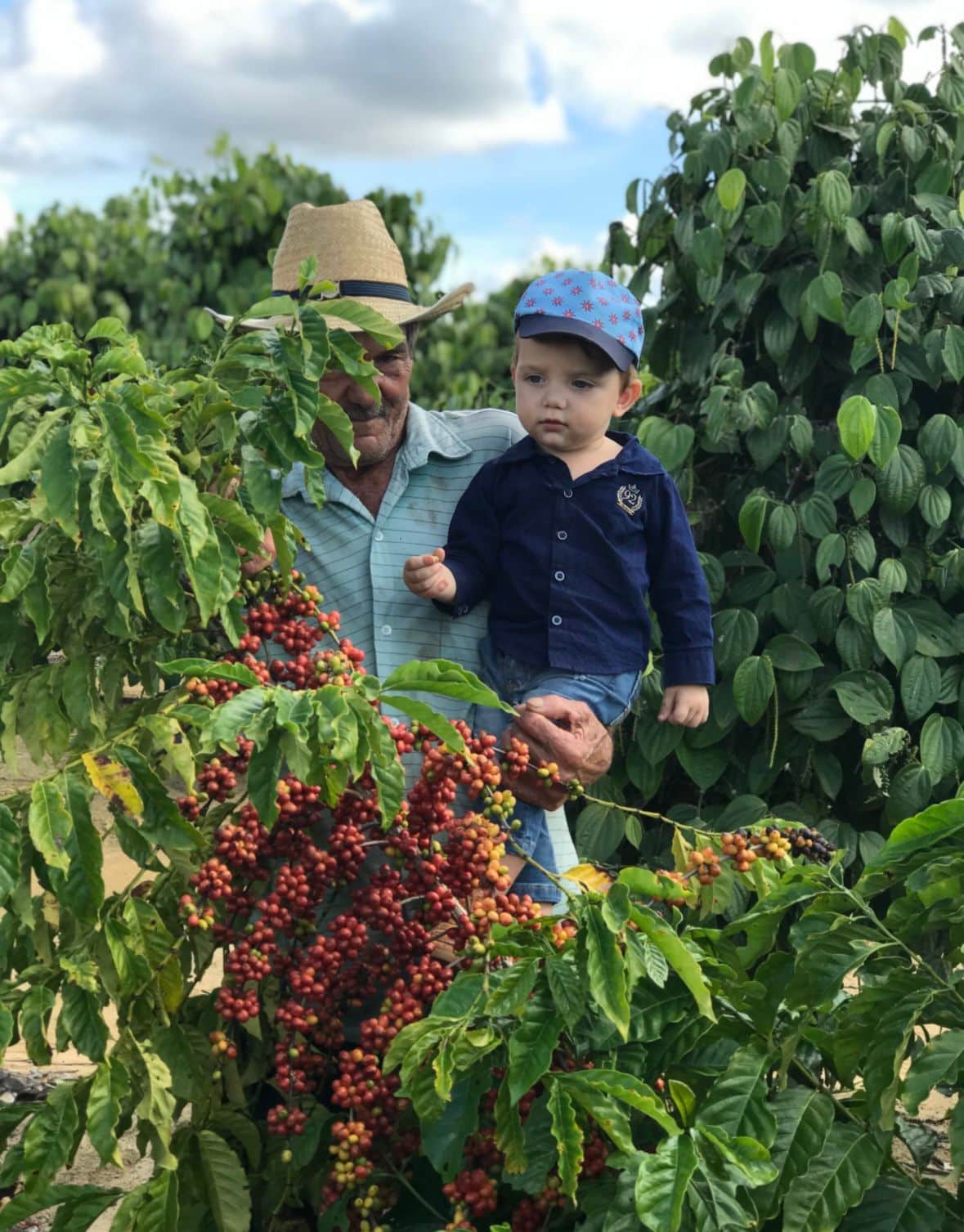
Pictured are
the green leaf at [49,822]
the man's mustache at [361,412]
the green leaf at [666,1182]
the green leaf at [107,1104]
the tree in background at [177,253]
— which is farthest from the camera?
the tree in background at [177,253]

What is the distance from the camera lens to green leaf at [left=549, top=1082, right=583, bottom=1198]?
6.32ft

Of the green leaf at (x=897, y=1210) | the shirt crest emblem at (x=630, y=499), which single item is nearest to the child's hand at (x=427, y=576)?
the shirt crest emblem at (x=630, y=499)

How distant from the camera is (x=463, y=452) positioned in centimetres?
306

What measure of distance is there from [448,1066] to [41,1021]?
0.70 meters

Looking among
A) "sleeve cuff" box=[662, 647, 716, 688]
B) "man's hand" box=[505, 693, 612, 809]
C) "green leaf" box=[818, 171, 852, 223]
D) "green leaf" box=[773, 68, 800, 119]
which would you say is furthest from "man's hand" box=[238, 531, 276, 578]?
"green leaf" box=[773, 68, 800, 119]

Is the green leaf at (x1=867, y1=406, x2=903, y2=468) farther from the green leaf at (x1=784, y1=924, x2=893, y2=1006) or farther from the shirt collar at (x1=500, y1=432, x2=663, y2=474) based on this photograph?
the green leaf at (x1=784, y1=924, x2=893, y2=1006)

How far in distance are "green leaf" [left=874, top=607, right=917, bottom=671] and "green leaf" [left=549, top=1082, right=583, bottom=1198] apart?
2.18m

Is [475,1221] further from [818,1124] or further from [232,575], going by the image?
[232,575]

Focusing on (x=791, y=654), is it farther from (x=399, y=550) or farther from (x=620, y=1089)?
(x=620, y=1089)

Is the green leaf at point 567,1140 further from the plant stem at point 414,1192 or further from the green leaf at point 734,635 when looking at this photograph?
the green leaf at point 734,635

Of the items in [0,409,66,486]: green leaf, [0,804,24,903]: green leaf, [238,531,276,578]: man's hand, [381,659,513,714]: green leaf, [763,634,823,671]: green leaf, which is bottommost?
[763,634,823,671]: green leaf

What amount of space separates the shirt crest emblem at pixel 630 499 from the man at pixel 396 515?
285mm

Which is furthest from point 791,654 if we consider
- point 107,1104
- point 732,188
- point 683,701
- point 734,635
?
point 107,1104

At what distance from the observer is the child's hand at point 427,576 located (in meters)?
2.70
